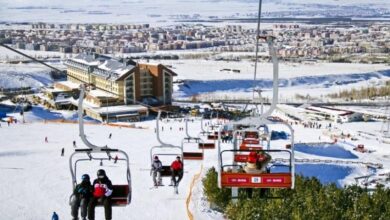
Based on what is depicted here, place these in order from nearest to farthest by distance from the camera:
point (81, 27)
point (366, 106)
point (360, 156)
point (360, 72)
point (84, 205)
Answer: point (84, 205)
point (360, 156)
point (366, 106)
point (360, 72)
point (81, 27)

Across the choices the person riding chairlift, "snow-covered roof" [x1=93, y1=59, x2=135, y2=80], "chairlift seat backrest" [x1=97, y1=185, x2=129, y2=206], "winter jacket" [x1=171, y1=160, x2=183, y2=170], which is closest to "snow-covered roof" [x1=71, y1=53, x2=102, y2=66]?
"snow-covered roof" [x1=93, y1=59, x2=135, y2=80]

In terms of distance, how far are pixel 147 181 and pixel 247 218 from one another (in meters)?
5.69

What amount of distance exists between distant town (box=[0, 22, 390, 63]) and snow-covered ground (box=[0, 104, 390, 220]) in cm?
5102

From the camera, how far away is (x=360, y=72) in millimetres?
58844

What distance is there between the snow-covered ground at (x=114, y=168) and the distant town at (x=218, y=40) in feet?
167

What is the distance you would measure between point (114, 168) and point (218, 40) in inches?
3461

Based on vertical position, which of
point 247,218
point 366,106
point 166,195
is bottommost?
point 366,106

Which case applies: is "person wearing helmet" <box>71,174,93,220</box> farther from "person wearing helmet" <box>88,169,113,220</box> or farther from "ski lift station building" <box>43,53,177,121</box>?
"ski lift station building" <box>43,53,177,121</box>

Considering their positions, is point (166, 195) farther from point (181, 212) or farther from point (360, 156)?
point (360, 156)

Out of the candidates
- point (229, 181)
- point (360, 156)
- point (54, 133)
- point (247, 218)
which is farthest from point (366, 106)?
point (229, 181)

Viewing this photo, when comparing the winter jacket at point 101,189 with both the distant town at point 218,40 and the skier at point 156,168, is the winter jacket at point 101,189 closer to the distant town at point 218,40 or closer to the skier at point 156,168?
the skier at point 156,168

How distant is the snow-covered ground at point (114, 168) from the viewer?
36.8 feet

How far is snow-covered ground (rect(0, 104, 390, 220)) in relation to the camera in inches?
442

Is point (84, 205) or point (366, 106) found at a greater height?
point (84, 205)
